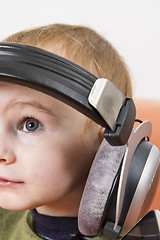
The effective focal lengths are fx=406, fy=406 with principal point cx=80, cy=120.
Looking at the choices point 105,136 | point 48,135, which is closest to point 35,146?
point 48,135

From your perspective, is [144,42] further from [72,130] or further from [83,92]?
[83,92]

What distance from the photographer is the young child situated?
668 millimetres

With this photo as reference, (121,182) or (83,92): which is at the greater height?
(83,92)

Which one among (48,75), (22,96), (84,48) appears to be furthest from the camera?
(84,48)

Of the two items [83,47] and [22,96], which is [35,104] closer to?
[22,96]

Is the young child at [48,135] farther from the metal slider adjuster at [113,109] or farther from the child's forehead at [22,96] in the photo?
the metal slider adjuster at [113,109]

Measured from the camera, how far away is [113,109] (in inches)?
22.1

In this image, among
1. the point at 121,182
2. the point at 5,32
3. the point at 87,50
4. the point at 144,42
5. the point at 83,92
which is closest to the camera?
the point at 83,92

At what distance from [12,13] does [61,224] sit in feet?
3.24

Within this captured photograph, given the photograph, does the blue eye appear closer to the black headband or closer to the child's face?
the child's face

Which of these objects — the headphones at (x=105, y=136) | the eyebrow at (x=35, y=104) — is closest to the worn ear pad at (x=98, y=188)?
the headphones at (x=105, y=136)

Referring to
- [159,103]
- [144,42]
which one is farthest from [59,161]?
[144,42]

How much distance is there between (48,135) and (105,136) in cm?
15

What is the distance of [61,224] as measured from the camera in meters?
0.85
